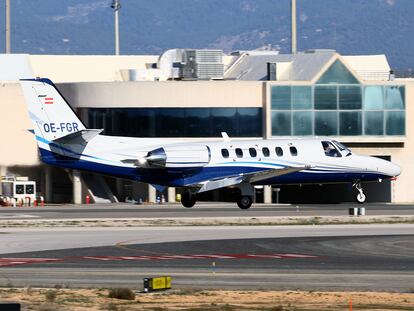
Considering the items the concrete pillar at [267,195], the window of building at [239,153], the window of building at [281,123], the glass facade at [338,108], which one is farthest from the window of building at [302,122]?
the window of building at [239,153]

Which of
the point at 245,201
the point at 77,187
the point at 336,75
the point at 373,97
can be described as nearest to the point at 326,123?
the point at 336,75

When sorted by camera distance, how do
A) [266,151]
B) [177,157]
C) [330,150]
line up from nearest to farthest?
[177,157], [266,151], [330,150]

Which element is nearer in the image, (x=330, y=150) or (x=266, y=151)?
(x=266, y=151)

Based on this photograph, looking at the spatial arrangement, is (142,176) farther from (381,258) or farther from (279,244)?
(381,258)

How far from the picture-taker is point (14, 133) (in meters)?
87.0

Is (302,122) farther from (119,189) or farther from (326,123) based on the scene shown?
(119,189)

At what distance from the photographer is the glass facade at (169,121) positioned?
3351 inches

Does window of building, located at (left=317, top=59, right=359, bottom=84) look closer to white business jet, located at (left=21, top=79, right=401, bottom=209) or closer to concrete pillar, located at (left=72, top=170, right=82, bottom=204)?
concrete pillar, located at (left=72, top=170, right=82, bottom=204)

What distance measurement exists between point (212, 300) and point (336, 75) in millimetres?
54943

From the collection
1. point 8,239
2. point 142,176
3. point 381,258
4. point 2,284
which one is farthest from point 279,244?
point 142,176

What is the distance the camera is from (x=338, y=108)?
3391 inches

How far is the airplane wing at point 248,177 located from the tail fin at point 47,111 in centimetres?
724

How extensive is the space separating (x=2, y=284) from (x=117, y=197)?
51631 millimetres

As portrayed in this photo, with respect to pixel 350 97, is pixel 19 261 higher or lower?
lower
